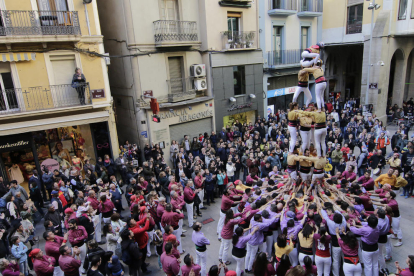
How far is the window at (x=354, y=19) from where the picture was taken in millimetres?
21781

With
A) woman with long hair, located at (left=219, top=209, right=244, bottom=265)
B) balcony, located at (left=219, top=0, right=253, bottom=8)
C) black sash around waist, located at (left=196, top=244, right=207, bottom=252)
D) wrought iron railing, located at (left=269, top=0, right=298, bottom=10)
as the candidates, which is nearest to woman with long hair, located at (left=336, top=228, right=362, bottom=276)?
woman with long hair, located at (left=219, top=209, right=244, bottom=265)

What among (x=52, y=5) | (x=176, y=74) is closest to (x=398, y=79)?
(x=176, y=74)

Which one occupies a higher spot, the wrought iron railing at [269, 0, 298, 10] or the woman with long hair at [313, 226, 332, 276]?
the wrought iron railing at [269, 0, 298, 10]

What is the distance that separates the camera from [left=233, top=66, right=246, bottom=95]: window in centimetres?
1883

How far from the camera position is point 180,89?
16.8 m

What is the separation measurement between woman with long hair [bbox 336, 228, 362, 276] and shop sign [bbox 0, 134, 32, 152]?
40.0 ft

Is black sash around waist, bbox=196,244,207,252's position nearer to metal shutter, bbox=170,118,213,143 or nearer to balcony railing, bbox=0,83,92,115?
balcony railing, bbox=0,83,92,115

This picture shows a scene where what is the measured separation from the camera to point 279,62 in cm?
2125

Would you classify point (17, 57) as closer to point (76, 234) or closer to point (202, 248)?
point (76, 234)

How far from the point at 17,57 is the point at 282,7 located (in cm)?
1691

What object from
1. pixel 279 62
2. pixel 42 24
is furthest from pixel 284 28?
pixel 42 24

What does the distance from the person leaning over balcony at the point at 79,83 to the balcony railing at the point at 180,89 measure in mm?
4678

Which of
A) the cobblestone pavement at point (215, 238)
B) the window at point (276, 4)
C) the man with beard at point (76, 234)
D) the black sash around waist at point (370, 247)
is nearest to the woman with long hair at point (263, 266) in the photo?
the cobblestone pavement at point (215, 238)

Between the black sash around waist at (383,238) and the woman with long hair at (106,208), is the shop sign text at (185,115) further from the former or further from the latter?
the black sash around waist at (383,238)
